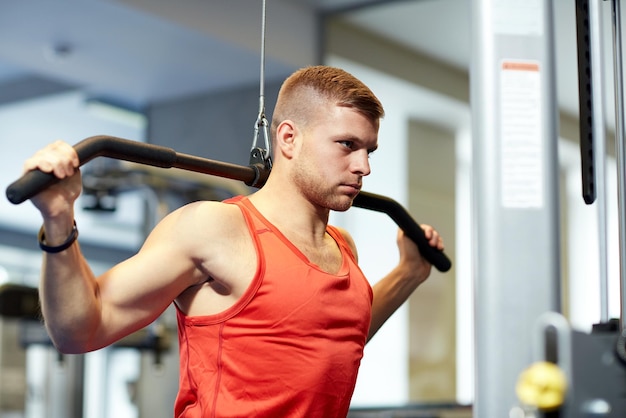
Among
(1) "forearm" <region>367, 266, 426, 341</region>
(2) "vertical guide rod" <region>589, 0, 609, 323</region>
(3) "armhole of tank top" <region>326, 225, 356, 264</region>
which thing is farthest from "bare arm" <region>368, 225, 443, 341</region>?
(2) "vertical guide rod" <region>589, 0, 609, 323</region>

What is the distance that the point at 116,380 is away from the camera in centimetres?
1176

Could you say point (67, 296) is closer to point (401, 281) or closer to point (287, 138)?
point (287, 138)

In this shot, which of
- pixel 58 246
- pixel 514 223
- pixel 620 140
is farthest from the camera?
pixel 58 246

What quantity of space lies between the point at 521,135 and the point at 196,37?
4.21m

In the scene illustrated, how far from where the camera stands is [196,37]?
5023 millimetres

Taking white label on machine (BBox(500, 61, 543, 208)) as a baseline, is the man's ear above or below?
above

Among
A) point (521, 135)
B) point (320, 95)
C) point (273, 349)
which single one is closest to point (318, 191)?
point (320, 95)

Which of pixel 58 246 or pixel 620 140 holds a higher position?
pixel 620 140

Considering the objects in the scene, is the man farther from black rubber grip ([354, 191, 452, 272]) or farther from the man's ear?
black rubber grip ([354, 191, 452, 272])

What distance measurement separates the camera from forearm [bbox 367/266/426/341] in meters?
2.26

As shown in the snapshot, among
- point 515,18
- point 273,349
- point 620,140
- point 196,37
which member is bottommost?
point 273,349

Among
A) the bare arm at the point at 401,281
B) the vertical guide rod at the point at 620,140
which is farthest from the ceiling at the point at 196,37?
the vertical guide rod at the point at 620,140

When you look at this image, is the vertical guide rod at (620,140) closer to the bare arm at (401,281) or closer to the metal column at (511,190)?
the metal column at (511,190)

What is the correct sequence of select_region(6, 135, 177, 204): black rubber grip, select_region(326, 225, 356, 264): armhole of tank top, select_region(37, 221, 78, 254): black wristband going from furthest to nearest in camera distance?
1. select_region(326, 225, 356, 264): armhole of tank top
2. select_region(37, 221, 78, 254): black wristband
3. select_region(6, 135, 177, 204): black rubber grip
